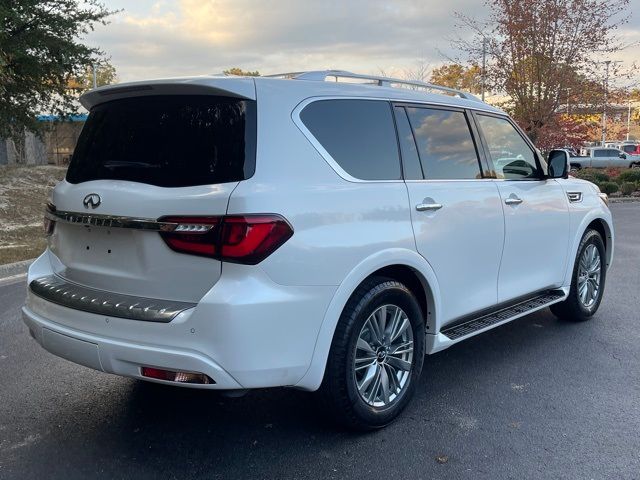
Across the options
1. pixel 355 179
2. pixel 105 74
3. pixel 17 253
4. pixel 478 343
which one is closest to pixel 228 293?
pixel 355 179

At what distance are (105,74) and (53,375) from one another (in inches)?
2061

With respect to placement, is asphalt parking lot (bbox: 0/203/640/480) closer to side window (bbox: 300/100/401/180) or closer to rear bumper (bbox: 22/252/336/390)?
rear bumper (bbox: 22/252/336/390)

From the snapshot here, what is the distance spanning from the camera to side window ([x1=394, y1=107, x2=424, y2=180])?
3.89m

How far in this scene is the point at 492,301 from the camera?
450cm

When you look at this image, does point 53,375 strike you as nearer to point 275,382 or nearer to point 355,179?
point 275,382

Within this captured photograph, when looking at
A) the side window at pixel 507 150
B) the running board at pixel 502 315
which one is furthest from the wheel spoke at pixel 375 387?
the side window at pixel 507 150

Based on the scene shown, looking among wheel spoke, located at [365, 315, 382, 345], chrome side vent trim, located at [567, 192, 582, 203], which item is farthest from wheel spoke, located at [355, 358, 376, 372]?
chrome side vent trim, located at [567, 192, 582, 203]

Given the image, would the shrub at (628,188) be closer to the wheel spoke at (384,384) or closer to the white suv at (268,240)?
the white suv at (268,240)

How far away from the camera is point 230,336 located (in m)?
2.88

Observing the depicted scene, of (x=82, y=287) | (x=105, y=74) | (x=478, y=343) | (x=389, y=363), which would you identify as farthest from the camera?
(x=105, y=74)

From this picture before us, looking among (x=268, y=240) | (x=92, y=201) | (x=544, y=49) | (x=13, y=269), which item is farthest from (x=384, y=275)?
(x=544, y=49)

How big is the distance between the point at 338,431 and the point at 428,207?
1.40m

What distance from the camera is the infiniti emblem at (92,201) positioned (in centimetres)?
328

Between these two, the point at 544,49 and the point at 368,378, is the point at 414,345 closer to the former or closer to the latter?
the point at 368,378
